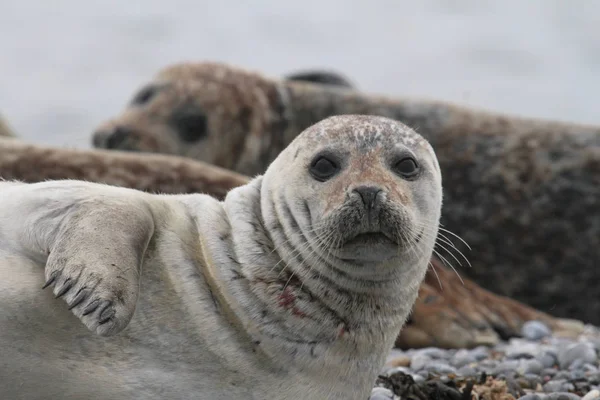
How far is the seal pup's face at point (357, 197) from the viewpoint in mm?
3322

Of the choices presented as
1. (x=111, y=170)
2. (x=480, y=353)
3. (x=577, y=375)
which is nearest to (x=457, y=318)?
(x=480, y=353)

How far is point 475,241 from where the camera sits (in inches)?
364

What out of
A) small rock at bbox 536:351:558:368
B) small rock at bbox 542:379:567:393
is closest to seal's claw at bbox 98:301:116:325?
small rock at bbox 542:379:567:393

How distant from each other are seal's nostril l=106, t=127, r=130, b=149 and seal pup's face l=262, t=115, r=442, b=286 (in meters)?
6.55

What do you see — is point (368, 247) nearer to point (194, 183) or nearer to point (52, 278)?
point (52, 278)

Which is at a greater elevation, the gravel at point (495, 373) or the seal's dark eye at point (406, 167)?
the seal's dark eye at point (406, 167)

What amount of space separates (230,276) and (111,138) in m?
7.00

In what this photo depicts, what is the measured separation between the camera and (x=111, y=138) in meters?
10.1

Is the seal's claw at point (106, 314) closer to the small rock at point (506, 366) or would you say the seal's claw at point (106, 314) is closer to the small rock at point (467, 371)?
the small rock at point (467, 371)

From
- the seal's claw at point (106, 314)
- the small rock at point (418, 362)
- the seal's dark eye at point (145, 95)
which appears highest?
the seal's dark eye at point (145, 95)

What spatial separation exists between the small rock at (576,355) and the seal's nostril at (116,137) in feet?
19.8

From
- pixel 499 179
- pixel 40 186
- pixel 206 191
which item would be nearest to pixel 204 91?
pixel 499 179

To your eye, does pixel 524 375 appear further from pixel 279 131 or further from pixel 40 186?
pixel 279 131

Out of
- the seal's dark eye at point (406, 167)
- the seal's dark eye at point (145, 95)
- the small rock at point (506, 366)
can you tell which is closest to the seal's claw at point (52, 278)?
the seal's dark eye at point (406, 167)
